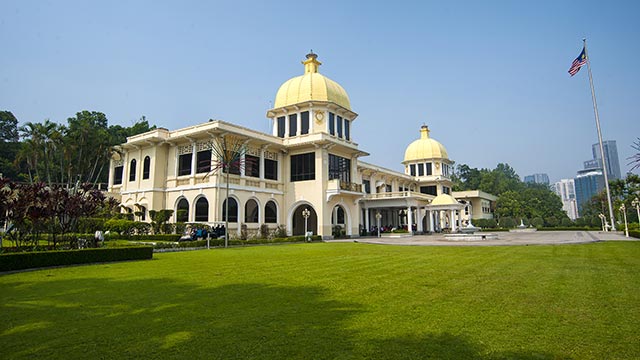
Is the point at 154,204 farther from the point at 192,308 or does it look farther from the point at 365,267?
the point at 192,308

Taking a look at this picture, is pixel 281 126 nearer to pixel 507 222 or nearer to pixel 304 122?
pixel 304 122

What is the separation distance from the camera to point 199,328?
5.34 metres

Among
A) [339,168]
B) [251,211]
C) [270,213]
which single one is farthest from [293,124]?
[251,211]

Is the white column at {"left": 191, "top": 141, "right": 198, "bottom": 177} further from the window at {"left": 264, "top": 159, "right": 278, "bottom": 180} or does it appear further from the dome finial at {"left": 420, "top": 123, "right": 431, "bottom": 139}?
the dome finial at {"left": 420, "top": 123, "right": 431, "bottom": 139}

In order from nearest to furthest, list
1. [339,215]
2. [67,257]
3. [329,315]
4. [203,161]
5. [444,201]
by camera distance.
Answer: [329,315] < [67,257] < [203,161] < [339,215] < [444,201]

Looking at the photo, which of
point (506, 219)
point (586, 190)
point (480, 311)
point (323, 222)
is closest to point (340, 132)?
point (323, 222)

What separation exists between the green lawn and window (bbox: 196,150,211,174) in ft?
65.1

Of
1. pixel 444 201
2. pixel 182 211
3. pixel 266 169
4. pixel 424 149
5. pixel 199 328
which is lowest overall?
pixel 199 328

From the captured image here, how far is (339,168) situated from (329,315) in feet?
98.2

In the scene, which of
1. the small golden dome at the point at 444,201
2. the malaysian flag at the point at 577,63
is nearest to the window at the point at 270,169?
the small golden dome at the point at 444,201

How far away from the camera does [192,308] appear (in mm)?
6512

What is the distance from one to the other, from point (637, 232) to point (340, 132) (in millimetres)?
24418

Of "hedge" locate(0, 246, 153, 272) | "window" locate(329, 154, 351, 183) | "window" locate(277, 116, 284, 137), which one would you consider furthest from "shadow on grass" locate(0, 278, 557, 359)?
"window" locate(277, 116, 284, 137)

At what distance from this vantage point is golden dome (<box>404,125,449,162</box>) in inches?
2248
